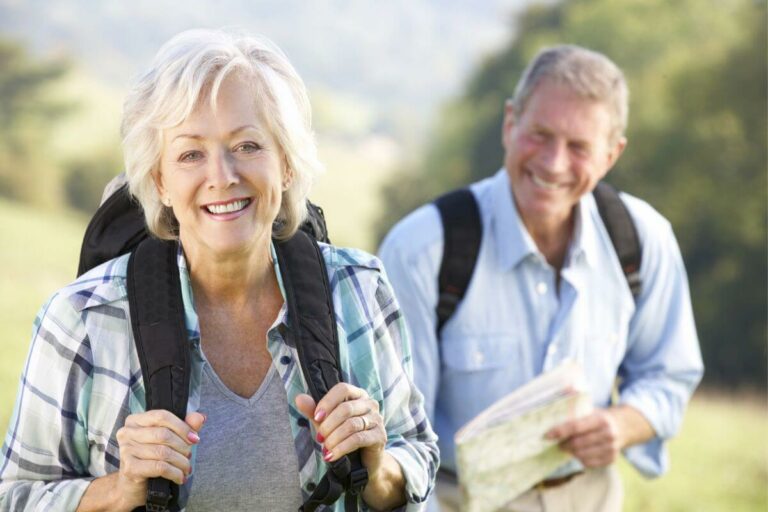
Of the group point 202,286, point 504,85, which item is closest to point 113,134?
point 504,85

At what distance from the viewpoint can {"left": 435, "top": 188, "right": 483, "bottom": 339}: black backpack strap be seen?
331 cm

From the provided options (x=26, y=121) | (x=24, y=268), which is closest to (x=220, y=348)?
(x=24, y=268)

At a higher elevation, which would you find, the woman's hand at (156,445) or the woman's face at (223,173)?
the woman's face at (223,173)

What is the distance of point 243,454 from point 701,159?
11.9 meters

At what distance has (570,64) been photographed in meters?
3.52

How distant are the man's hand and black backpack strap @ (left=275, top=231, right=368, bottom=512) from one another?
49.0 inches

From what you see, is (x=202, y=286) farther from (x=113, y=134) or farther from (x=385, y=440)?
(x=113, y=134)

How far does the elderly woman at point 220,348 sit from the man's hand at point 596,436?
3.43 ft

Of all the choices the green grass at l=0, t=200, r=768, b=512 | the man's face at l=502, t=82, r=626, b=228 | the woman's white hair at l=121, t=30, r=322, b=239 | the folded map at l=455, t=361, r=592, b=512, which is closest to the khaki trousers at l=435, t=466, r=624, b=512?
the folded map at l=455, t=361, r=592, b=512

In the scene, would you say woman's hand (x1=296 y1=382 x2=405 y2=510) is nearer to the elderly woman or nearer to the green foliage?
the elderly woman

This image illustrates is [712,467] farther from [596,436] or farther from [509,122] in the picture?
[509,122]

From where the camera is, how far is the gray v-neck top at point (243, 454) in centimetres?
215

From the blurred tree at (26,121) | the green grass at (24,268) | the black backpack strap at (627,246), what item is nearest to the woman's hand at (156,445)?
the black backpack strap at (627,246)

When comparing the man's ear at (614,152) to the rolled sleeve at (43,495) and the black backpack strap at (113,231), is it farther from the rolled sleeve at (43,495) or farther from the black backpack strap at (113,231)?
the rolled sleeve at (43,495)
